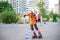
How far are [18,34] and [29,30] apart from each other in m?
0.28

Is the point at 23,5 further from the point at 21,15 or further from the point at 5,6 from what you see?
the point at 5,6

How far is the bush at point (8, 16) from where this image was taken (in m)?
5.21

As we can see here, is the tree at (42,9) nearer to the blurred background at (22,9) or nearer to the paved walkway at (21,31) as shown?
the blurred background at (22,9)

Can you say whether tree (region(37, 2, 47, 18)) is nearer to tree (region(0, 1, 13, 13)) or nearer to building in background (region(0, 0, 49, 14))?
building in background (region(0, 0, 49, 14))

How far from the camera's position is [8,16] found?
5.21m

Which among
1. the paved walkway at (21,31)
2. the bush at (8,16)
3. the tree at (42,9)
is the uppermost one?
the tree at (42,9)

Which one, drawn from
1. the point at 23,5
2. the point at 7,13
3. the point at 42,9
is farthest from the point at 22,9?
the point at 42,9

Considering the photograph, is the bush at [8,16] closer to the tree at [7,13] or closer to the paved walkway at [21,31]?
the tree at [7,13]

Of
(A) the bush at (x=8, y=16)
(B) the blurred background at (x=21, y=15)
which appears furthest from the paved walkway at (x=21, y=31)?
(A) the bush at (x=8, y=16)

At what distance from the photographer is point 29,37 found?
17.3 feet

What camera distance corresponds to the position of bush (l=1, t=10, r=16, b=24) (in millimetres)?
5211

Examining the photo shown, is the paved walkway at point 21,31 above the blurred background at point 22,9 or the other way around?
the other way around

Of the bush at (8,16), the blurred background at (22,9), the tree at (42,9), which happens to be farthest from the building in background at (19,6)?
the tree at (42,9)

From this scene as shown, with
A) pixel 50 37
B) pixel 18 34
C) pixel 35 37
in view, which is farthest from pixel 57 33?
pixel 18 34
